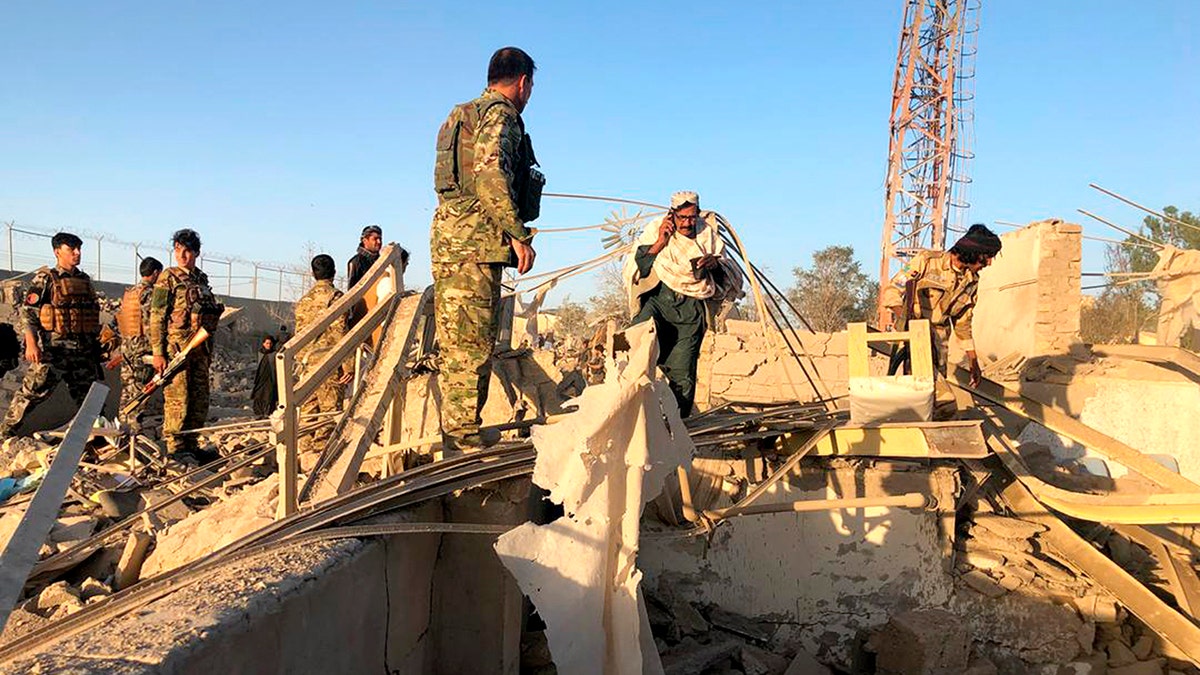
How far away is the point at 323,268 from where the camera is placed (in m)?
5.15

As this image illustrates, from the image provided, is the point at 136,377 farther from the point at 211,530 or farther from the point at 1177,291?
the point at 1177,291

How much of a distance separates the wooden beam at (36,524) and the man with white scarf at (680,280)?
9.20 ft

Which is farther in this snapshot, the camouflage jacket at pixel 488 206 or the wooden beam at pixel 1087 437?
the wooden beam at pixel 1087 437

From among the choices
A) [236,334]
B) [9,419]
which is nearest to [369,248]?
[9,419]

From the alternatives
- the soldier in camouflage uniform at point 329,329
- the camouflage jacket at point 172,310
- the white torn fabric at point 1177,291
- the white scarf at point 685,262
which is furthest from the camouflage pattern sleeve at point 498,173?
the white torn fabric at point 1177,291

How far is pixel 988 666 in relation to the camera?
3318mm

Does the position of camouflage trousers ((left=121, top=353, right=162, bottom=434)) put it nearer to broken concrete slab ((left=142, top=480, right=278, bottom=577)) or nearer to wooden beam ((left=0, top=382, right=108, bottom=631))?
broken concrete slab ((left=142, top=480, right=278, bottom=577))

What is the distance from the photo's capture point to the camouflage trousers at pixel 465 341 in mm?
2979

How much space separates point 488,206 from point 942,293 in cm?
355

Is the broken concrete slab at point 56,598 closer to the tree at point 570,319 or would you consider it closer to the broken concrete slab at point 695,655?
the broken concrete slab at point 695,655

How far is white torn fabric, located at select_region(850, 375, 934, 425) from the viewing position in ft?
11.7

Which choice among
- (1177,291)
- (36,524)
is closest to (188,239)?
(36,524)

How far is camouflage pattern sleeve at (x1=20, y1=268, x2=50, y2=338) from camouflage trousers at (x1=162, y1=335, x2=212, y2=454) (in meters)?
1.78

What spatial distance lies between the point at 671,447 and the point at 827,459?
2085mm
